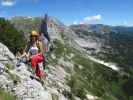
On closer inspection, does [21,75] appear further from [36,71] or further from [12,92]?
[12,92]

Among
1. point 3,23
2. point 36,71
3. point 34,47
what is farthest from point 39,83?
point 3,23

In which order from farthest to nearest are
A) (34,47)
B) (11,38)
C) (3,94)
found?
1. (11,38)
2. (34,47)
3. (3,94)

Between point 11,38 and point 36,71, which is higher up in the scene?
point 36,71

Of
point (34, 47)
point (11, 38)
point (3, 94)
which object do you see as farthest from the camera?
point (11, 38)

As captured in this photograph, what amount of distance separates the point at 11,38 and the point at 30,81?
77450 mm

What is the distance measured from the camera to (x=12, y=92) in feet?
82.5

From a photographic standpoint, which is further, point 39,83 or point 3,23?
point 3,23

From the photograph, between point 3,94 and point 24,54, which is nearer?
point 3,94

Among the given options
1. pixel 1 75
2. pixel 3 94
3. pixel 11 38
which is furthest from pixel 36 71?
pixel 11 38

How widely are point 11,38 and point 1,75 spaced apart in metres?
76.5

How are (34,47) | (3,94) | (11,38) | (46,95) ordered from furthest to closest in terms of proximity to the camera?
1. (11,38)
2. (34,47)
3. (46,95)
4. (3,94)

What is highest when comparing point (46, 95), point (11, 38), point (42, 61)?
Answer: point (42, 61)

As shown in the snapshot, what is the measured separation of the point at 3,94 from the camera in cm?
2383

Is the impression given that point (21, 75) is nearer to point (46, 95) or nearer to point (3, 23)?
point (46, 95)
